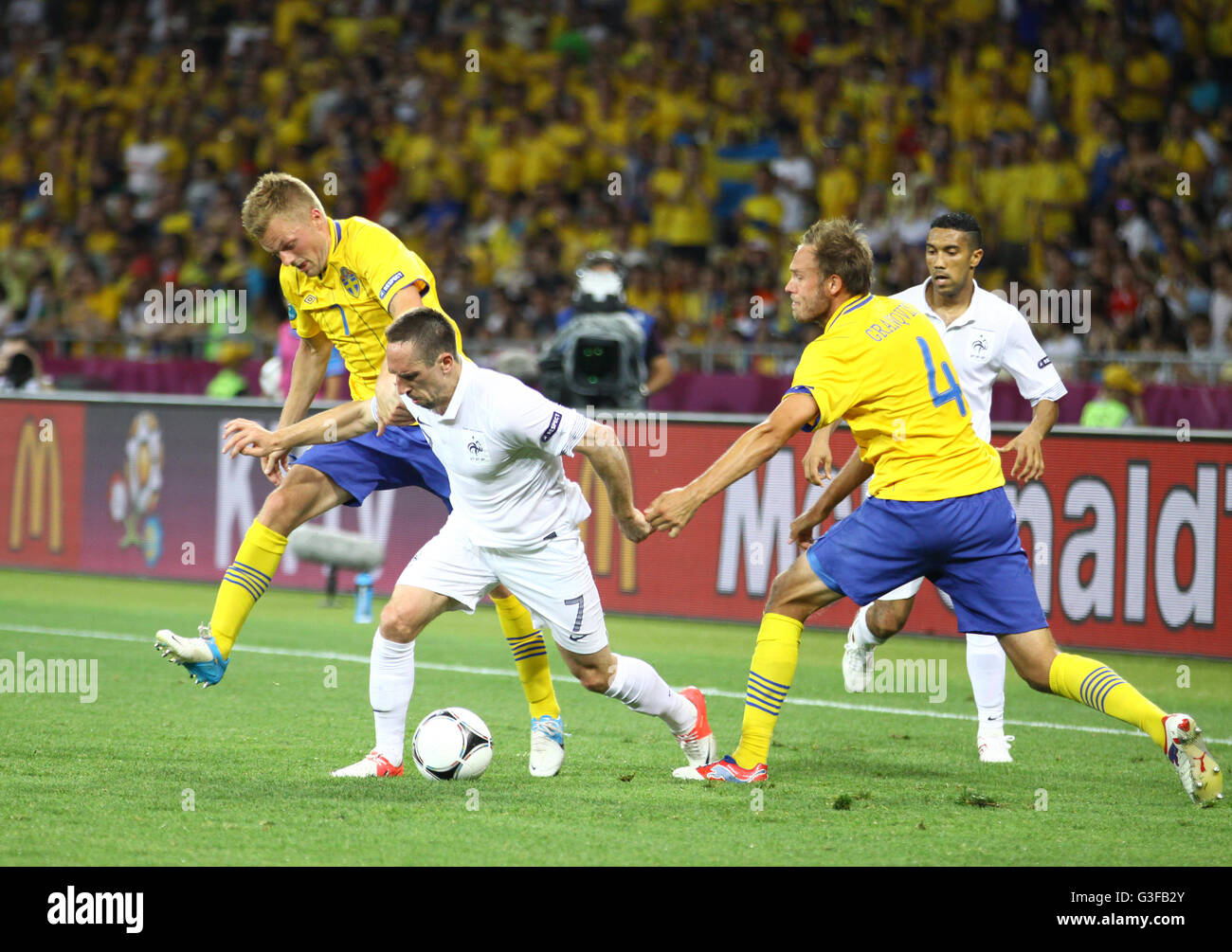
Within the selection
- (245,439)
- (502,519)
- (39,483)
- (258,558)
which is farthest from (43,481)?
(502,519)

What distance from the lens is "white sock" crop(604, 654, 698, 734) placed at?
6246 mm

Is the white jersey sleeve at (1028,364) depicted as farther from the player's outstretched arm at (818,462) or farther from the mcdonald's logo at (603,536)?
the mcdonald's logo at (603,536)

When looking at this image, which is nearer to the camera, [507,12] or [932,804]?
[932,804]

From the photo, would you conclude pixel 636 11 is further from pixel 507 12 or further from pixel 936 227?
pixel 936 227

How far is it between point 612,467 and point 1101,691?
6.17 ft

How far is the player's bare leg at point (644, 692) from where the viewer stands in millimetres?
6211

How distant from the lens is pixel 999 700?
23.4 feet

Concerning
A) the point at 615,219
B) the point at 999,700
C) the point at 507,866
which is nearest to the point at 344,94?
the point at 615,219

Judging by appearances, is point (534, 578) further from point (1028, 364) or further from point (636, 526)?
point (1028, 364)

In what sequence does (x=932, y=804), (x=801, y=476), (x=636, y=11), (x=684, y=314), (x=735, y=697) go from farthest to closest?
(x=636, y=11)
(x=684, y=314)
(x=801, y=476)
(x=735, y=697)
(x=932, y=804)

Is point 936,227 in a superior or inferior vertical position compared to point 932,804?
superior

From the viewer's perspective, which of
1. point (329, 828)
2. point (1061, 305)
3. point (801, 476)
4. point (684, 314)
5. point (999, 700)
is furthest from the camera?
point (684, 314)

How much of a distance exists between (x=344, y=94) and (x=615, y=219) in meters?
4.95

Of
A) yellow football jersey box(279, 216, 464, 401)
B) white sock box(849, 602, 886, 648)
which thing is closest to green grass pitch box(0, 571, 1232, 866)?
white sock box(849, 602, 886, 648)
